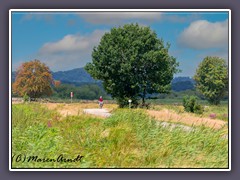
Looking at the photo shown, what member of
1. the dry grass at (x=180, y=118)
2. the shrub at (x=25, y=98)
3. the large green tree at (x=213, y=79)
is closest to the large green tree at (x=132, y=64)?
the dry grass at (x=180, y=118)

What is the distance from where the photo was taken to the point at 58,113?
1291cm

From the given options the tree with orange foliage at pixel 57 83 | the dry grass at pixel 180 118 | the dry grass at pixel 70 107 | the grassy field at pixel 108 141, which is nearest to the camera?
the grassy field at pixel 108 141

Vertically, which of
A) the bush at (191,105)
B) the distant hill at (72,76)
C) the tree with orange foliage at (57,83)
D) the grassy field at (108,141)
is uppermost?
the distant hill at (72,76)

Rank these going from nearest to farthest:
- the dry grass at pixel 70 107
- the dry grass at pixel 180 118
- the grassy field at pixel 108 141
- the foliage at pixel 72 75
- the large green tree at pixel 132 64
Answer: the grassy field at pixel 108 141
the foliage at pixel 72 75
the dry grass at pixel 180 118
the dry grass at pixel 70 107
the large green tree at pixel 132 64

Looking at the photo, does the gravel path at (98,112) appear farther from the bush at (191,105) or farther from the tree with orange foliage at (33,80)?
the bush at (191,105)

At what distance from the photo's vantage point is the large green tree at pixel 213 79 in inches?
480

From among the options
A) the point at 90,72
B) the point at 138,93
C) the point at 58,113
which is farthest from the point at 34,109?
the point at 138,93

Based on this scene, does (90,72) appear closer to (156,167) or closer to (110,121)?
(110,121)

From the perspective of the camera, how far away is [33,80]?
12891mm

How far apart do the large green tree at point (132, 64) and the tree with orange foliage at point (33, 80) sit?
3.30 ft

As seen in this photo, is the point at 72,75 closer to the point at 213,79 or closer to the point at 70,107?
the point at 70,107

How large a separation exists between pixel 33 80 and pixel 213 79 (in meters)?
4.36

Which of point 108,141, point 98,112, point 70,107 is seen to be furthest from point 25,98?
point 108,141
